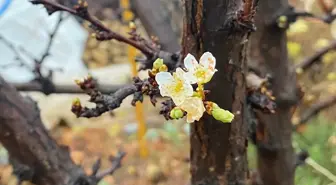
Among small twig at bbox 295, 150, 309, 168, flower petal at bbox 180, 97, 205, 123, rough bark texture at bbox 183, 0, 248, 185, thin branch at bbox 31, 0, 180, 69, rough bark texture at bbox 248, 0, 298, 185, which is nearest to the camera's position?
flower petal at bbox 180, 97, 205, 123

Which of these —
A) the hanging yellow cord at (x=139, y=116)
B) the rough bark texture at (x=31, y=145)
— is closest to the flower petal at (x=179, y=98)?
the rough bark texture at (x=31, y=145)

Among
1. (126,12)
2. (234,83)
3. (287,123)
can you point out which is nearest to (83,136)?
(126,12)

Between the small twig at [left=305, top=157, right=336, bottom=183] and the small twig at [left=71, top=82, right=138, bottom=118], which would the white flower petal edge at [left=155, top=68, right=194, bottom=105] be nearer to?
the small twig at [left=71, top=82, right=138, bottom=118]

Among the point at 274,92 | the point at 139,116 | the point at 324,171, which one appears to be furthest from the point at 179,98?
the point at 139,116

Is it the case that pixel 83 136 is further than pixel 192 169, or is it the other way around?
pixel 83 136

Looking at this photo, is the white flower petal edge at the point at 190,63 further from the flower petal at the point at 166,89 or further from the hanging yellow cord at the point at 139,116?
the hanging yellow cord at the point at 139,116

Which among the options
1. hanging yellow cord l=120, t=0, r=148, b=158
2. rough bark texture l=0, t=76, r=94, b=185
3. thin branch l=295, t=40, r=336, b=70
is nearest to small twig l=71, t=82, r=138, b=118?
rough bark texture l=0, t=76, r=94, b=185

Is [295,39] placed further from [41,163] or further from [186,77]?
[186,77]
